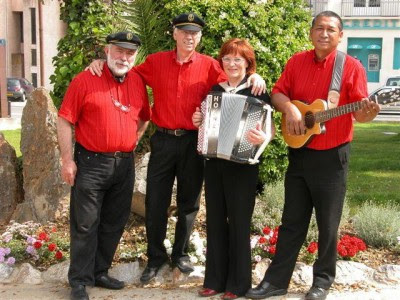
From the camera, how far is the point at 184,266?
5621mm

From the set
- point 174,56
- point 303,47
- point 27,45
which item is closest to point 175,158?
point 174,56

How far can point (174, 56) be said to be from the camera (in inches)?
214

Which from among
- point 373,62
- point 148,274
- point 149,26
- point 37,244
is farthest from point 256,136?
point 373,62

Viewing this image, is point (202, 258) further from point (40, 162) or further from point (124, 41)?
point (40, 162)

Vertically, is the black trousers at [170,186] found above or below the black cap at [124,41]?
below

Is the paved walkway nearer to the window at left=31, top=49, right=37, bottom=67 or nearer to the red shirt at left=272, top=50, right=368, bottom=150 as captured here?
the red shirt at left=272, top=50, right=368, bottom=150

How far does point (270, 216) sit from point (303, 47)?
190 centimetres

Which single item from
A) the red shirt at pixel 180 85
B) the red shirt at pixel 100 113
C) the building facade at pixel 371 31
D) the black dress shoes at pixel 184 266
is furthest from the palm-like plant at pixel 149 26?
the building facade at pixel 371 31

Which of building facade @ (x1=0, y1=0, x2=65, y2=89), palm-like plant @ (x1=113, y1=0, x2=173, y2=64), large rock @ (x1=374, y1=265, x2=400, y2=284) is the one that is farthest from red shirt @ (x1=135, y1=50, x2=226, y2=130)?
building facade @ (x1=0, y1=0, x2=65, y2=89)

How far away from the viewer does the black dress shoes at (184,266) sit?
5.61m

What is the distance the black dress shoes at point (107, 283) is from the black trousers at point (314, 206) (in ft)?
4.03

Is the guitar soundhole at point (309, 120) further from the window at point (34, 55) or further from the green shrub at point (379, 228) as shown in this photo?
the window at point (34, 55)

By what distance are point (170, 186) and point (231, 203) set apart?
0.66 meters

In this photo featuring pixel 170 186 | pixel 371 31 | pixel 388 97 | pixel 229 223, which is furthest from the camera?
pixel 371 31
